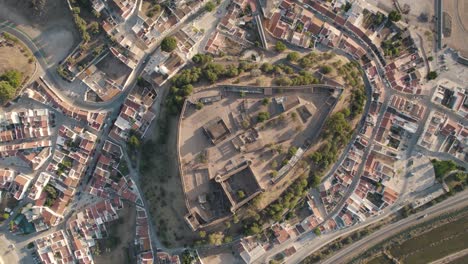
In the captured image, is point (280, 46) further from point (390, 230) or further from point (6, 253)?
point (6, 253)

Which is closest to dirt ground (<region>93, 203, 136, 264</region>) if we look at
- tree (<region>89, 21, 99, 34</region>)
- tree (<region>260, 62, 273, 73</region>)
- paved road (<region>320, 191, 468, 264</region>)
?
tree (<region>89, 21, 99, 34</region>)

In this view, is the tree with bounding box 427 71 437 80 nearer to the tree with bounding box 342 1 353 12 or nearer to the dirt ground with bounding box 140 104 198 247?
the tree with bounding box 342 1 353 12

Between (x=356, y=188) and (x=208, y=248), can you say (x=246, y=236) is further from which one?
(x=356, y=188)

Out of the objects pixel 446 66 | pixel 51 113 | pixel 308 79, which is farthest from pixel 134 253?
pixel 446 66

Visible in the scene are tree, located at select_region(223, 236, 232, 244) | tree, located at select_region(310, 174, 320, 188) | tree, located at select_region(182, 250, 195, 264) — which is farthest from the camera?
tree, located at select_region(182, 250, 195, 264)

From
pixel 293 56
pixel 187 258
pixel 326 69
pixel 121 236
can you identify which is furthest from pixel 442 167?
pixel 121 236

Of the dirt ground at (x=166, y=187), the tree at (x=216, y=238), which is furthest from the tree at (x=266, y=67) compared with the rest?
the tree at (x=216, y=238)

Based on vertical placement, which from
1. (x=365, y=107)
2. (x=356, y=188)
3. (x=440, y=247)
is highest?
(x=365, y=107)
